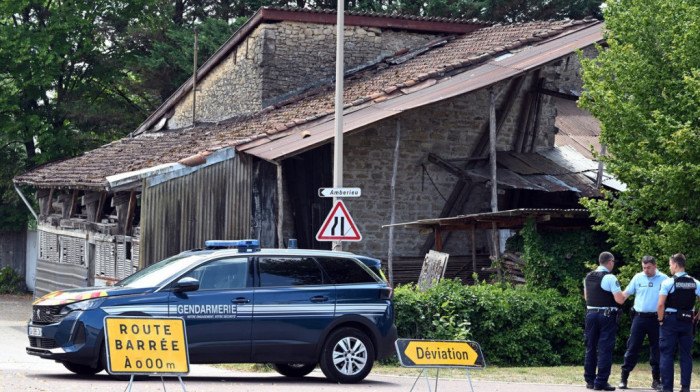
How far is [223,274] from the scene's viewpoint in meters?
13.4

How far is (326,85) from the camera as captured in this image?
28484mm

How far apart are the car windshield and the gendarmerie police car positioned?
18 millimetres

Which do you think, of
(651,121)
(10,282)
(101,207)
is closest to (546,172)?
(651,121)

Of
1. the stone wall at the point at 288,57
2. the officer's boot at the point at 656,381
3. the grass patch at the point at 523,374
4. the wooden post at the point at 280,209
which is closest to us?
the officer's boot at the point at 656,381

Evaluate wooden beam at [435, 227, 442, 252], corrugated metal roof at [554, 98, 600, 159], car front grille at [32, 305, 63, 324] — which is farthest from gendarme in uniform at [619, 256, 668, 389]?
corrugated metal roof at [554, 98, 600, 159]

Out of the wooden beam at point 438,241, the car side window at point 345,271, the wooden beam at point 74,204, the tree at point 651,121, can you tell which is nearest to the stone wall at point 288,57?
the wooden beam at point 74,204

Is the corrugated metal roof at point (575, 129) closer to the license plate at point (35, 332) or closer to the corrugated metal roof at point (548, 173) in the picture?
the corrugated metal roof at point (548, 173)

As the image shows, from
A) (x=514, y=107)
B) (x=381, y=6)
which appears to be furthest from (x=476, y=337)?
(x=381, y=6)

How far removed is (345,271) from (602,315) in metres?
3.33

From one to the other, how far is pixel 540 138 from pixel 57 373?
15.8 m

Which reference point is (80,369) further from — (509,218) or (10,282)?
(10,282)

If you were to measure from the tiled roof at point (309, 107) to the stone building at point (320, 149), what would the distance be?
3.1 inches

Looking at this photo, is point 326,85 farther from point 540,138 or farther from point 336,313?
point 336,313

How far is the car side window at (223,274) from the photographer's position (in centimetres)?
1333
